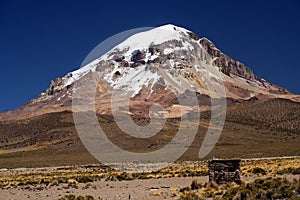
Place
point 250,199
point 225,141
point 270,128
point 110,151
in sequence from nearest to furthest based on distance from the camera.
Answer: point 250,199 → point 110,151 → point 225,141 → point 270,128

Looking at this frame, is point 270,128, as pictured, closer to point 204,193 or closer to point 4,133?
point 4,133

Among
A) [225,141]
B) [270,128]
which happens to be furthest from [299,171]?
[270,128]

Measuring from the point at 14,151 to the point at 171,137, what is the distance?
4398 centimetres

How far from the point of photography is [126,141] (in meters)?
118

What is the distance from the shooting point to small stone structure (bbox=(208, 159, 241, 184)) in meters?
26.8

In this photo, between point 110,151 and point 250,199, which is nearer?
point 250,199

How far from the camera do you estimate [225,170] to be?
89.0 ft

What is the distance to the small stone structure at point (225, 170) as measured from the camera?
26.8m

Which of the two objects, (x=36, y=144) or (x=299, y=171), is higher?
(x=36, y=144)

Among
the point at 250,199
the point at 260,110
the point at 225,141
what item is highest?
the point at 260,110

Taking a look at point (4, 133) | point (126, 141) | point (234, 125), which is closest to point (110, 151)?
point (126, 141)

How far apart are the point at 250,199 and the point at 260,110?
149 m

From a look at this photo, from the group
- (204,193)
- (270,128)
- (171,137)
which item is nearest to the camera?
(204,193)

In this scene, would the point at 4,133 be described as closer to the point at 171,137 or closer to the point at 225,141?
the point at 171,137
